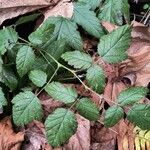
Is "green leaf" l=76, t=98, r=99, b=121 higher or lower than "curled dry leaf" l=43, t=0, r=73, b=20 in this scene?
lower

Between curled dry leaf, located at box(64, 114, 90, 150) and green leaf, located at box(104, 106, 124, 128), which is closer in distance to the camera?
green leaf, located at box(104, 106, 124, 128)

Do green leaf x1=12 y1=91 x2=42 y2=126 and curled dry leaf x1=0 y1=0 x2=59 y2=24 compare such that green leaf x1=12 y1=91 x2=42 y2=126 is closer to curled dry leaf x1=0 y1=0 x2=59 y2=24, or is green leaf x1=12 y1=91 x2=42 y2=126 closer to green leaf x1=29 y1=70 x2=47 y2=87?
green leaf x1=29 y1=70 x2=47 y2=87

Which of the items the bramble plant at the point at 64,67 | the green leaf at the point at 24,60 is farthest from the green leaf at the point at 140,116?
the green leaf at the point at 24,60

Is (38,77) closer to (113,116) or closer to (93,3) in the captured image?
(113,116)

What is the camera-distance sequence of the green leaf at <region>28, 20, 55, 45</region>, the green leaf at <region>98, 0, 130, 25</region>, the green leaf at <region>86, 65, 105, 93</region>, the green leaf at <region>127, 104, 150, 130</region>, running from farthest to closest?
the green leaf at <region>98, 0, 130, 25</region> → the green leaf at <region>28, 20, 55, 45</region> → the green leaf at <region>86, 65, 105, 93</region> → the green leaf at <region>127, 104, 150, 130</region>

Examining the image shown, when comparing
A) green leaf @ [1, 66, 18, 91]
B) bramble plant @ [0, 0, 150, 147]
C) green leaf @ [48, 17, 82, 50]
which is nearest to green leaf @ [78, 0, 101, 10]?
bramble plant @ [0, 0, 150, 147]

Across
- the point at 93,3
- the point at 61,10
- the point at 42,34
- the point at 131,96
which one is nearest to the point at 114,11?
the point at 93,3

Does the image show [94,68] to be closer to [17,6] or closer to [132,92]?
[132,92]

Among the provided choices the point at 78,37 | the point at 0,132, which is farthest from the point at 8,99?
the point at 78,37
